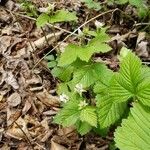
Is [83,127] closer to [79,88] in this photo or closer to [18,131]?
[79,88]

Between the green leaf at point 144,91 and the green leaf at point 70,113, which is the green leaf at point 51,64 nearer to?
the green leaf at point 70,113

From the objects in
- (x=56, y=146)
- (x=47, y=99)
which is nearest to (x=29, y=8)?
(x=47, y=99)

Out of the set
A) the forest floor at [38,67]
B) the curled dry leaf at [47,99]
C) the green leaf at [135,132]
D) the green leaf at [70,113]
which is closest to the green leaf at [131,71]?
the green leaf at [135,132]

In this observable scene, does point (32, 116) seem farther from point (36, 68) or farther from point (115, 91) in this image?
point (115, 91)

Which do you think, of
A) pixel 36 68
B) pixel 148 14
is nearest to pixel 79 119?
pixel 36 68

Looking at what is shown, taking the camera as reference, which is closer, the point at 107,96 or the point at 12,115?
the point at 107,96
